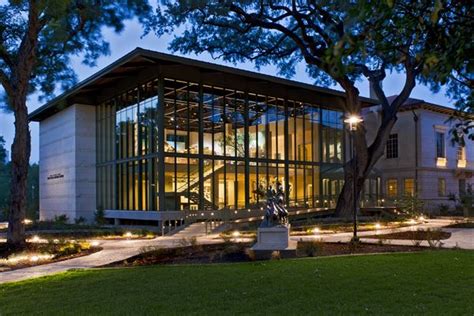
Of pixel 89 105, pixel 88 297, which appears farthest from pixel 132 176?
pixel 88 297

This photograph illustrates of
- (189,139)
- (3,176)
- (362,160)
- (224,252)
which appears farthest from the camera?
(3,176)

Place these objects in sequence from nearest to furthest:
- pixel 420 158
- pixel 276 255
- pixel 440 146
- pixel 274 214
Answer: pixel 276 255 → pixel 274 214 → pixel 420 158 → pixel 440 146

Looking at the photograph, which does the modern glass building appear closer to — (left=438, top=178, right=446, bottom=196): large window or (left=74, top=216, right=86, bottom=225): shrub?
(left=74, top=216, right=86, bottom=225): shrub

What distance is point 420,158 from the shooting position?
39219 millimetres

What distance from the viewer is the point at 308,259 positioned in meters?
11.8

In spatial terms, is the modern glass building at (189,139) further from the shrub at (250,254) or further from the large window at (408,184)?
the shrub at (250,254)

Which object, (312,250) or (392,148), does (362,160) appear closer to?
(312,250)

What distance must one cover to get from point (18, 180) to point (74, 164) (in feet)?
52.2

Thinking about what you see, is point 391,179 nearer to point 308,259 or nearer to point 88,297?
point 308,259

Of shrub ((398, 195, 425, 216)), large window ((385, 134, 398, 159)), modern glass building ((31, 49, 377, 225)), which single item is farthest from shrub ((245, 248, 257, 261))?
large window ((385, 134, 398, 159))

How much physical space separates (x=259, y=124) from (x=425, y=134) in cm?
1671

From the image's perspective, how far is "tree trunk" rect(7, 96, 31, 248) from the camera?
51.8ft

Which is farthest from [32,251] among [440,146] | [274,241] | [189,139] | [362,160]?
[440,146]

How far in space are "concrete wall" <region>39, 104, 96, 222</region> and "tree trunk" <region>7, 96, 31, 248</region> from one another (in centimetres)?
1541
